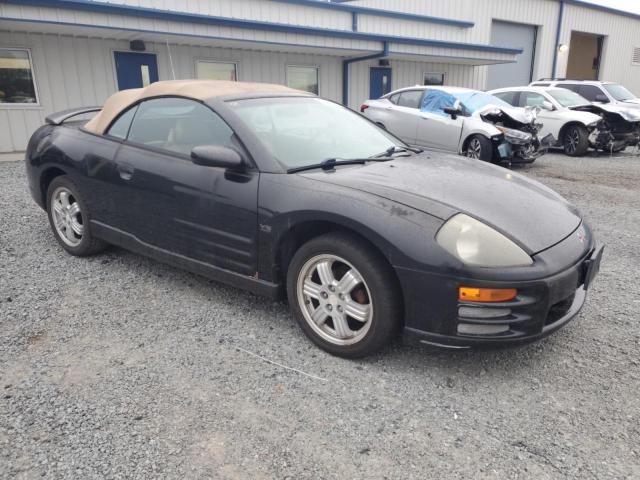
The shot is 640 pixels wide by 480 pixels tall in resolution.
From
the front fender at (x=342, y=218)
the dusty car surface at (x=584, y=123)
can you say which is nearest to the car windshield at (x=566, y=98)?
the dusty car surface at (x=584, y=123)

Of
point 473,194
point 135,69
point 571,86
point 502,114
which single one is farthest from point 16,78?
point 571,86

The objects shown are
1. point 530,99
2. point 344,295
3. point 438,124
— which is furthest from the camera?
point 530,99

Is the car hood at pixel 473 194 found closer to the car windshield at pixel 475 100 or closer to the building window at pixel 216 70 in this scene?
the car windshield at pixel 475 100

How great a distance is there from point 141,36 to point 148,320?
887 centimetres

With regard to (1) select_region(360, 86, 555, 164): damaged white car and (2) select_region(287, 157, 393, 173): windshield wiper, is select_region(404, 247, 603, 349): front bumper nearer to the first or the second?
(2) select_region(287, 157, 393, 173): windshield wiper

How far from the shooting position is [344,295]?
8.96 feet

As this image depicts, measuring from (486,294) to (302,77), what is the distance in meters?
12.7

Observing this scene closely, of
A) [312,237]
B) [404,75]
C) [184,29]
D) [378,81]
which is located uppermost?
[184,29]

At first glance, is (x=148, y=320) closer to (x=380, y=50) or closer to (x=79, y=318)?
(x=79, y=318)

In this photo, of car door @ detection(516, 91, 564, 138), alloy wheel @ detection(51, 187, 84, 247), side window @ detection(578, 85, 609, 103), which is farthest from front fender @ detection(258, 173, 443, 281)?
side window @ detection(578, 85, 609, 103)

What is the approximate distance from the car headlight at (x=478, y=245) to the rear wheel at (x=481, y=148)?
685 centimetres

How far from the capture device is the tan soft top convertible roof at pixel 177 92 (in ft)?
11.5

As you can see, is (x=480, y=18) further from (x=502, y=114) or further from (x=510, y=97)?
(x=502, y=114)

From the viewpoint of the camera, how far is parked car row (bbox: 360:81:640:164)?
905 centimetres
